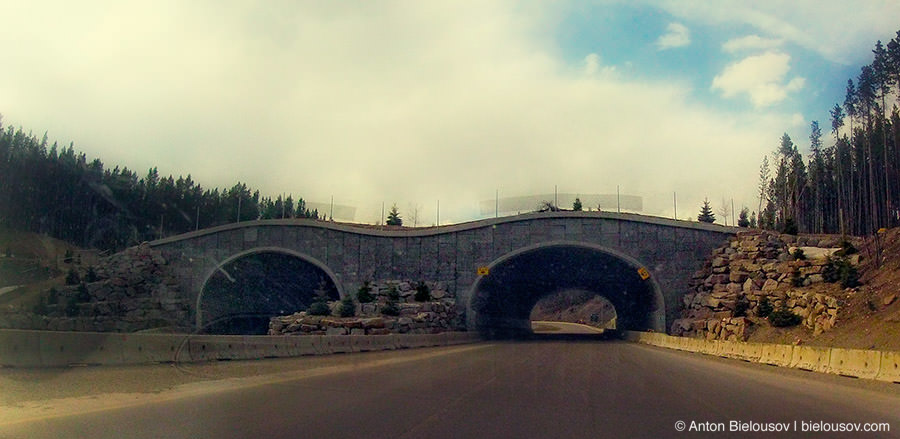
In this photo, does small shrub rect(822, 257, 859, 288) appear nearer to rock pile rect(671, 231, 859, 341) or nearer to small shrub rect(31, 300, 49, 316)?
rock pile rect(671, 231, 859, 341)

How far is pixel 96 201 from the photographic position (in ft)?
161

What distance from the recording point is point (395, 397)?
12.5 meters

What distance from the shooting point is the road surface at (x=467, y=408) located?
8891mm

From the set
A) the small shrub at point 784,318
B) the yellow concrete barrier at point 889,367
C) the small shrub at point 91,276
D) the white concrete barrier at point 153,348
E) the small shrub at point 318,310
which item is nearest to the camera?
the white concrete barrier at point 153,348

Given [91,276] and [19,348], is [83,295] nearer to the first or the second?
[91,276]

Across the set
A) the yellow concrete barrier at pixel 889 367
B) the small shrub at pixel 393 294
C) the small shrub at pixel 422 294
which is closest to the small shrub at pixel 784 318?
the yellow concrete barrier at pixel 889 367

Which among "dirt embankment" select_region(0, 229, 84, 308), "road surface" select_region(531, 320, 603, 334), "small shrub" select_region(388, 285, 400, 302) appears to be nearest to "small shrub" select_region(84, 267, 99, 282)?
"dirt embankment" select_region(0, 229, 84, 308)

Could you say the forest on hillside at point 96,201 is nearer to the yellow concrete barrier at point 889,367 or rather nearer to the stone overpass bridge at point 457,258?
the stone overpass bridge at point 457,258

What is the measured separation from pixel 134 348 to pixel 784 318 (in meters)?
29.9

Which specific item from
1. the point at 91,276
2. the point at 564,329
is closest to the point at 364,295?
the point at 91,276

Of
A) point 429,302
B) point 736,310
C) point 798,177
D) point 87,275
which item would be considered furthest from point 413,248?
point 798,177

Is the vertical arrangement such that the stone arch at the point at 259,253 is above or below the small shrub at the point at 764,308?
above

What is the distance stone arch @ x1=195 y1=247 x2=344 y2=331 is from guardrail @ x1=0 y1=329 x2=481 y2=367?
88.7ft

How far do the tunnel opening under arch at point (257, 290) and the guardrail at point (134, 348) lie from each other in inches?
1215
